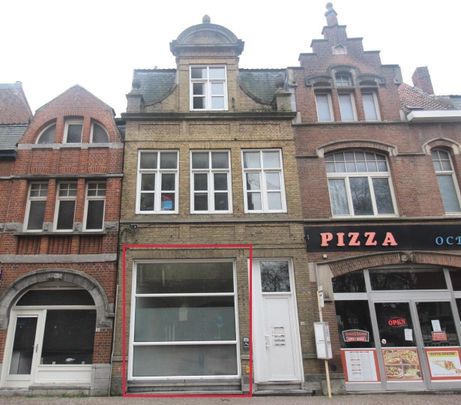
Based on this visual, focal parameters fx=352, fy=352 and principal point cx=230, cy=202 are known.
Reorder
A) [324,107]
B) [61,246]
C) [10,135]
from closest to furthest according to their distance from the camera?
[61,246]
[10,135]
[324,107]

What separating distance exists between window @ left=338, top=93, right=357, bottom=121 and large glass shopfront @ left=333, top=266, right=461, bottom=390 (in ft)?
18.1

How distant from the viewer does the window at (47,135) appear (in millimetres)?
11984

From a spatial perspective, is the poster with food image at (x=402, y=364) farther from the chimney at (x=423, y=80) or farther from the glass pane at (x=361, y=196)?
the chimney at (x=423, y=80)

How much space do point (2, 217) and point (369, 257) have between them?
1137cm

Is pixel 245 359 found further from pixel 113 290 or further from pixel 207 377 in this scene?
pixel 113 290

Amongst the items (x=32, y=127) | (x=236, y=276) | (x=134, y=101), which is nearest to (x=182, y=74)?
(x=134, y=101)

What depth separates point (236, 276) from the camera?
34.3 ft

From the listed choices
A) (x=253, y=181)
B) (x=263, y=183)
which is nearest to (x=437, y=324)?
(x=263, y=183)

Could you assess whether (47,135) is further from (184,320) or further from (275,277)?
(275,277)

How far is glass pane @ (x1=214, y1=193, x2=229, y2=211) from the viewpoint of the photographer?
11.3 metres

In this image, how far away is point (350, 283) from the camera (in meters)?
10.6

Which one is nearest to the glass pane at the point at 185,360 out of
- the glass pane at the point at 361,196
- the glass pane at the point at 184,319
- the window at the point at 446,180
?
the glass pane at the point at 184,319

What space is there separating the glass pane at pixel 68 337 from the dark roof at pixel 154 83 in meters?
7.52

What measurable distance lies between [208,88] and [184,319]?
7.94m
